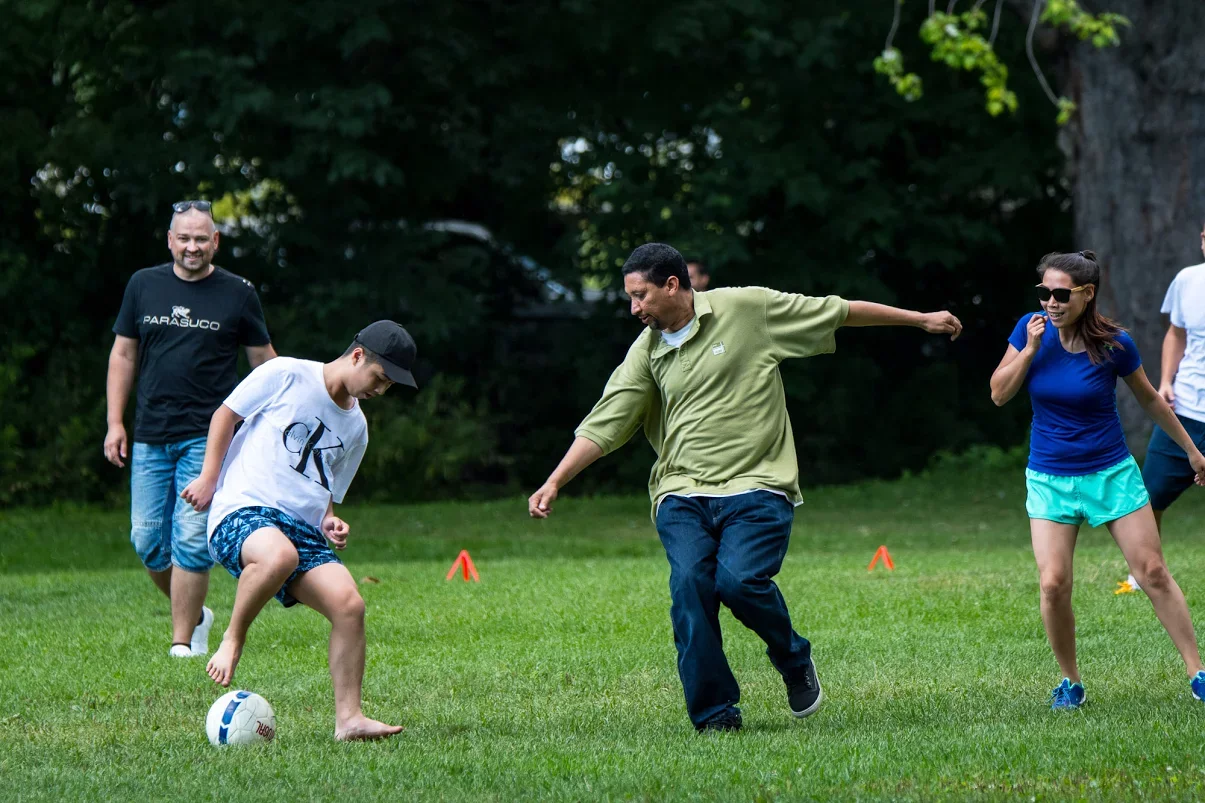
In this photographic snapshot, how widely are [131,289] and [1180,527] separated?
10365mm

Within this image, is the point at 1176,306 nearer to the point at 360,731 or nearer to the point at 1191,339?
the point at 1191,339

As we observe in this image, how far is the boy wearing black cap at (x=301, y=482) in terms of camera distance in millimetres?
6129

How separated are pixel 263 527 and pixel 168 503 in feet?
8.67

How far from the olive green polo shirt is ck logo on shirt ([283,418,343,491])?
102 centimetres

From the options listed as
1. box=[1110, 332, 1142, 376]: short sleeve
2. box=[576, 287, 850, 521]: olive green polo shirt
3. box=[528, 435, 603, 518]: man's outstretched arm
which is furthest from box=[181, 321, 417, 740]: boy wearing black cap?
box=[1110, 332, 1142, 376]: short sleeve

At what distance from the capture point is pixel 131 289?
8617 mm

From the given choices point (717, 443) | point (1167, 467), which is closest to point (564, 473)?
point (717, 443)

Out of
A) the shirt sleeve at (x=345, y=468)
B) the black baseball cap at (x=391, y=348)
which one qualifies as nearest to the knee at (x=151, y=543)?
the shirt sleeve at (x=345, y=468)

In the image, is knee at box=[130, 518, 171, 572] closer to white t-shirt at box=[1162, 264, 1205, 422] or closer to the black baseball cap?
the black baseball cap

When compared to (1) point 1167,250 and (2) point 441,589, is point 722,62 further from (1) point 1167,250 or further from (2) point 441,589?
(2) point 441,589

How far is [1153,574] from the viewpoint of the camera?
21.2ft

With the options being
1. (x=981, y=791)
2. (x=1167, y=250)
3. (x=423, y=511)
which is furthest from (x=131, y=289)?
A: (x=1167, y=250)

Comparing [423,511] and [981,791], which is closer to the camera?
[981,791]

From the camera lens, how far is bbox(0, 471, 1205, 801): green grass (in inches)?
211
